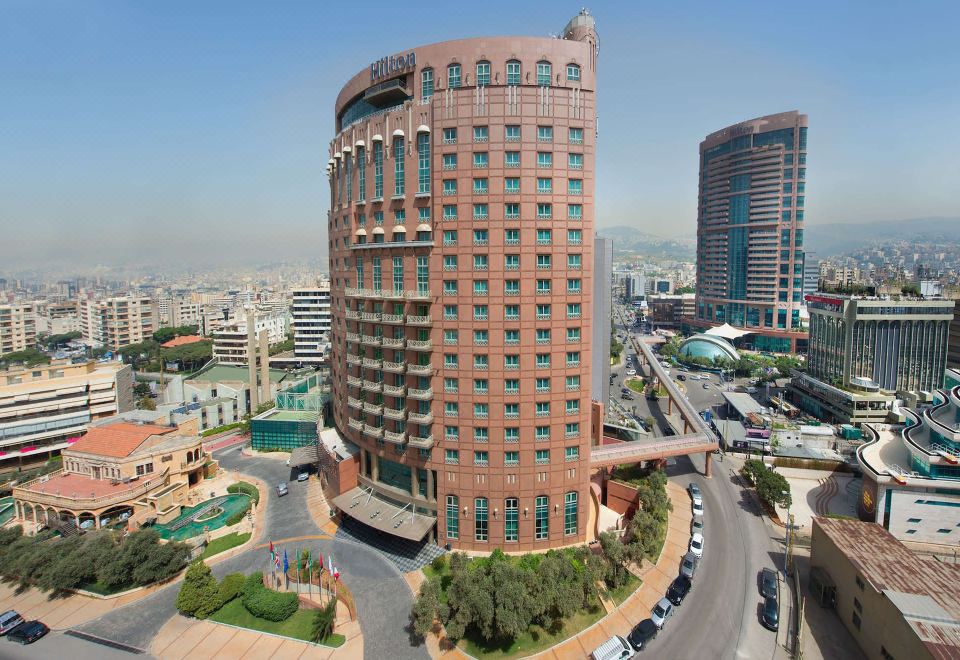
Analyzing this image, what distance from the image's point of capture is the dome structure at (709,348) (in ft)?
455

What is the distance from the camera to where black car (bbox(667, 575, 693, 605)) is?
40094 millimetres

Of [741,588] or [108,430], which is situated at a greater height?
[108,430]

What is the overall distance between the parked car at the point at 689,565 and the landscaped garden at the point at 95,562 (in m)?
51.1

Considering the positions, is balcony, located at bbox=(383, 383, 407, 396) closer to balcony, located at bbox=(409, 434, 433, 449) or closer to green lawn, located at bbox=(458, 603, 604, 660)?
balcony, located at bbox=(409, 434, 433, 449)

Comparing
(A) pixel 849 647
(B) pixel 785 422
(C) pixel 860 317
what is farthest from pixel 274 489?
(C) pixel 860 317

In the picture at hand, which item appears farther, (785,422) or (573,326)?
(785,422)

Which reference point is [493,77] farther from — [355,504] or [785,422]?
[785,422]

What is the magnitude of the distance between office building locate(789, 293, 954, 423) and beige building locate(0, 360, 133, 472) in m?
144

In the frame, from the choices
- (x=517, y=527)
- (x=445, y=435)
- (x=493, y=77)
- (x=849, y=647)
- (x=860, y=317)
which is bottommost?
(x=849, y=647)

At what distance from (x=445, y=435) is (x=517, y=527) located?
40.1ft

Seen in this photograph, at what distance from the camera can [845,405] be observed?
8494 centimetres

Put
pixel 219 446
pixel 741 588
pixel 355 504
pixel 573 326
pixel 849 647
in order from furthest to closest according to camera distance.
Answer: pixel 219 446 < pixel 355 504 < pixel 573 326 < pixel 741 588 < pixel 849 647

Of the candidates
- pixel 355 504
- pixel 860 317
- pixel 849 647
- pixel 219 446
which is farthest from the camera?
pixel 860 317

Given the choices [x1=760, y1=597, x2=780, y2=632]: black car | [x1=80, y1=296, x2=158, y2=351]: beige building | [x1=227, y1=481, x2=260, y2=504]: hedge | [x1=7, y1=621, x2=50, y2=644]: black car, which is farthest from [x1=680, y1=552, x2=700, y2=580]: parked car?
[x1=80, y1=296, x2=158, y2=351]: beige building
